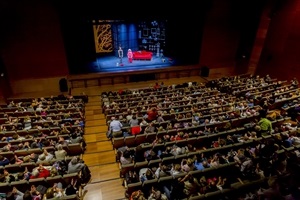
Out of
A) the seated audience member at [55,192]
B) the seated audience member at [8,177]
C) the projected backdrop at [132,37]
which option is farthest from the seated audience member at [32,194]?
the projected backdrop at [132,37]

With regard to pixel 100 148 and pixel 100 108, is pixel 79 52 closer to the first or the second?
pixel 100 108

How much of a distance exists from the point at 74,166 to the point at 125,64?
9322 millimetres

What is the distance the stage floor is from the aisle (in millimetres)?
4787

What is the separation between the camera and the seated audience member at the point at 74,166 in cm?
552

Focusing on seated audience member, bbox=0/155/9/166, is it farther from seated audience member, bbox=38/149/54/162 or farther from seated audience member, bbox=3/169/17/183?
seated audience member, bbox=38/149/54/162

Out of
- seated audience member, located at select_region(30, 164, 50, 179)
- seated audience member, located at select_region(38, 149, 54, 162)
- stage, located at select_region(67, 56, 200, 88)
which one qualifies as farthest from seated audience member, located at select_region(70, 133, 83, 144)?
stage, located at select_region(67, 56, 200, 88)

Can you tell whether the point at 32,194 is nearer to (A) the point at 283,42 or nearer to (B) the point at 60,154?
(B) the point at 60,154

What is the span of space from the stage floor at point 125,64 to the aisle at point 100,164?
479 cm

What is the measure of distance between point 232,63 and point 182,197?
1255cm

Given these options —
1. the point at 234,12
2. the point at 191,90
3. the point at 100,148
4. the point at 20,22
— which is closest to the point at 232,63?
the point at 234,12

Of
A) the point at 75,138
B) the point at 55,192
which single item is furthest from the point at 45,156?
the point at 55,192

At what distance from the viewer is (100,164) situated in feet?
21.3

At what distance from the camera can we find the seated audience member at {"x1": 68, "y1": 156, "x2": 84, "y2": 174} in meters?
5.52

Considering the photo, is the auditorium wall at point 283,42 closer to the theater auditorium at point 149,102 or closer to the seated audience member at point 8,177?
the theater auditorium at point 149,102
